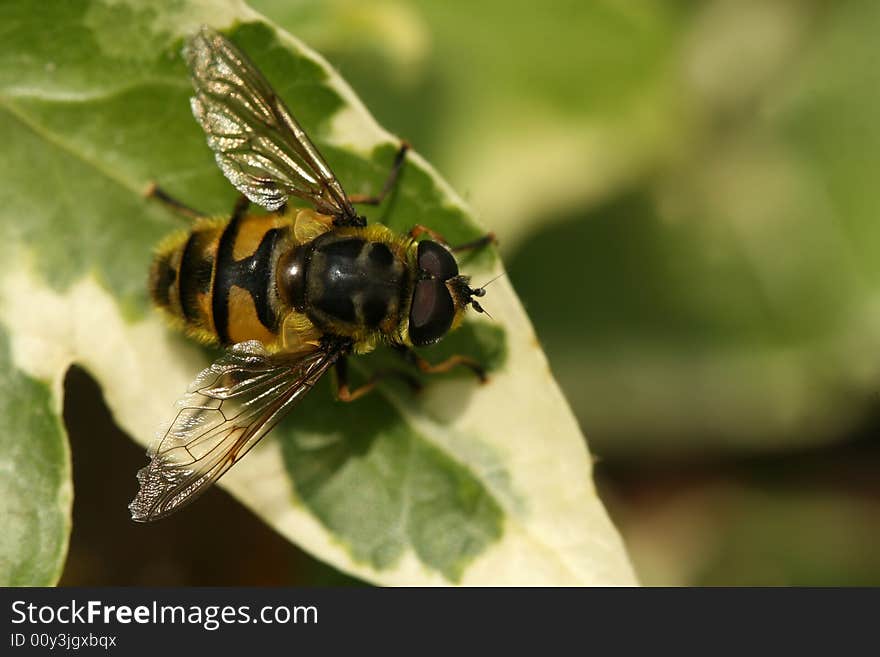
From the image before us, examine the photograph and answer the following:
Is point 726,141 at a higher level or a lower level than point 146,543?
higher

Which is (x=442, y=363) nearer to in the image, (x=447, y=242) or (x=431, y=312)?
(x=431, y=312)

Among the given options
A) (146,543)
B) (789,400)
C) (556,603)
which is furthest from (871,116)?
(146,543)

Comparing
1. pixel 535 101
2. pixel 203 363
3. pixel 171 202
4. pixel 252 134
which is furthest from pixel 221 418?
pixel 535 101

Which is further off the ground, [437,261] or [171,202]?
[437,261]

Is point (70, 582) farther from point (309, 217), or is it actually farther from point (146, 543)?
point (309, 217)

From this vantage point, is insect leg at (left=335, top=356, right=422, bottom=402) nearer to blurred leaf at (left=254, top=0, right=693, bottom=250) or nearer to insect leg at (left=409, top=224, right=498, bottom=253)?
insect leg at (left=409, top=224, right=498, bottom=253)
